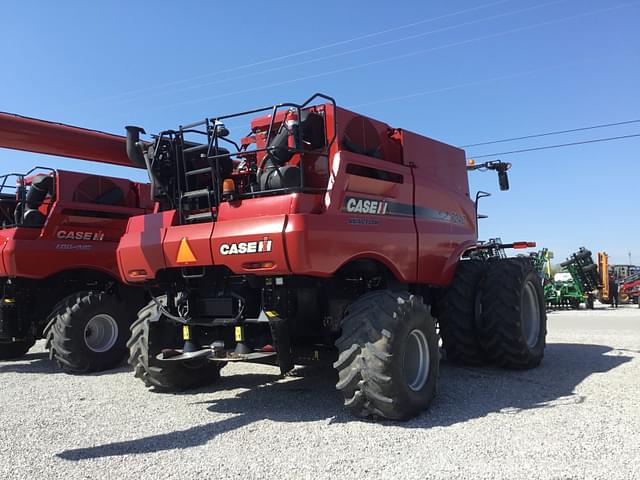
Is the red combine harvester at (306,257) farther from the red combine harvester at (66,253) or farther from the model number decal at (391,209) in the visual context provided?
the red combine harvester at (66,253)

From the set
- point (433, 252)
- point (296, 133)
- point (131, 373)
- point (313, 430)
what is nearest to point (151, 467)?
point (313, 430)

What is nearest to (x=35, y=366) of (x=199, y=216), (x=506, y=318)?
(x=199, y=216)

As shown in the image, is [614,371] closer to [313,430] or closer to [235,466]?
[313,430]

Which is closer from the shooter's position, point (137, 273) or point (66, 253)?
point (137, 273)

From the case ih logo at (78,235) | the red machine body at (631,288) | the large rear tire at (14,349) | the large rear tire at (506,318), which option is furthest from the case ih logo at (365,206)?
the red machine body at (631,288)

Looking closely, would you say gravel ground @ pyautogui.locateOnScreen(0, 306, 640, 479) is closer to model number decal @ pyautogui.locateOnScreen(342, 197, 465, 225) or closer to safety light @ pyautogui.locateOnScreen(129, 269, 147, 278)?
safety light @ pyautogui.locateOnScreen(129, 269, 147, 278)

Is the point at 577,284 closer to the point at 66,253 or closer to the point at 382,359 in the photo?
the point at 66,253

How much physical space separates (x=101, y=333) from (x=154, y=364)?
3.20 m

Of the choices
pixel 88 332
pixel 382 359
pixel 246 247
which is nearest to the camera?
pixel 382 359

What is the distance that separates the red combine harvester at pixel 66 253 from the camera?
8.68m

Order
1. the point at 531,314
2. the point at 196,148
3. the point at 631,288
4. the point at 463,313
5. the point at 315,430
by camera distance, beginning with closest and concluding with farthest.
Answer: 1. the point at 315,430
2. the point at 196,148
3. the point at 463,313
4. the point at 531,314
5. the point at 631,288

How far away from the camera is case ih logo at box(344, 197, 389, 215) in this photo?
18.4 ft

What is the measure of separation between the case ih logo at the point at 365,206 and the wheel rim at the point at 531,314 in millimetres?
3314

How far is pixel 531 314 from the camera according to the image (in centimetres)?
840
